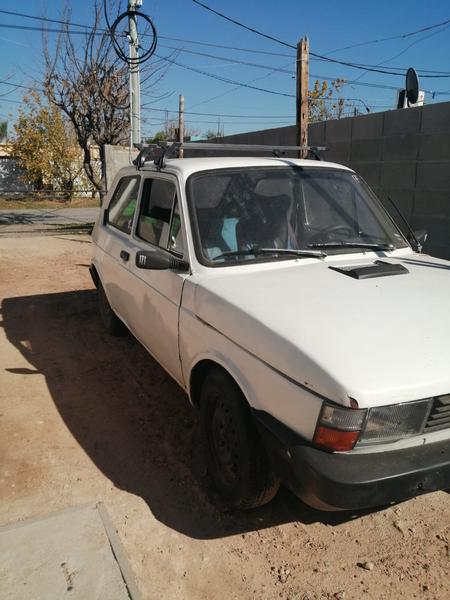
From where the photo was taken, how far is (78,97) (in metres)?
14.3

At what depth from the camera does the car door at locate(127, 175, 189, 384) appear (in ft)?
10.6

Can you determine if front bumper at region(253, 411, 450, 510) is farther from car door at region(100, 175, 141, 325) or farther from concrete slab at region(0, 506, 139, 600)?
car door at region(100, 175, 141, 325)

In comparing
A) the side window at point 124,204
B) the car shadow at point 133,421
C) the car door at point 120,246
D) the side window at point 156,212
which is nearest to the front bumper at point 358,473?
the car shadow at point 133,421

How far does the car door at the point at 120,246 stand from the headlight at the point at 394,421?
2507 mm

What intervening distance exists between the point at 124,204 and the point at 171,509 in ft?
9.29

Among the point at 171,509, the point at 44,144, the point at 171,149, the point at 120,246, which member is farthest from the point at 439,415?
the point at 44,144

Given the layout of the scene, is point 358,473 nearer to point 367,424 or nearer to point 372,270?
point 367,424

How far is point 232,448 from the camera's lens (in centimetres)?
A: 264

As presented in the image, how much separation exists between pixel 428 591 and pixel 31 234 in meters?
14.5

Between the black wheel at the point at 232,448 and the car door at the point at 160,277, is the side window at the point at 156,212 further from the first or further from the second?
the black wheel at the point at 232,448

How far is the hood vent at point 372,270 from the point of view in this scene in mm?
2895

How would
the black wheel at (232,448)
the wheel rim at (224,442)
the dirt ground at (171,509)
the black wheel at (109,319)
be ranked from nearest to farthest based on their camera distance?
the dirt ground at (171,509) < the black wheel at (232,448) < the wheel rim at (224,442) < the black wheel at (109,319)

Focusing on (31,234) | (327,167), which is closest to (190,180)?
(327,167)

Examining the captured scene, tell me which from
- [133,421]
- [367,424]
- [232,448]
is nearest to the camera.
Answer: [367,424]
